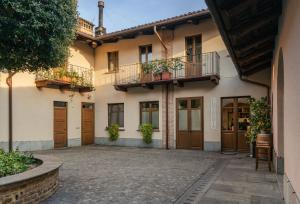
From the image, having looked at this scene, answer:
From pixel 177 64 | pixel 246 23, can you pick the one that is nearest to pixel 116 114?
pixel 177 64

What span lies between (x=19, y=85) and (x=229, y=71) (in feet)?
31.1

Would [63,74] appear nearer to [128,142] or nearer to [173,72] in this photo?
[128,142]

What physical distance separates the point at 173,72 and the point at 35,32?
31.4ft

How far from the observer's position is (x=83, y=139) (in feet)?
53.6

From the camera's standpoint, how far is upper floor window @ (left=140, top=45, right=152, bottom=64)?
50.9ft

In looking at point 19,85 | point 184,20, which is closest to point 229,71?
point 184,20

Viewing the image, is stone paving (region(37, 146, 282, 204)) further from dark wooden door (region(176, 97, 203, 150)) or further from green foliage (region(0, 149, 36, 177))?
dark wooden door (region(176, 97, 203, 150))

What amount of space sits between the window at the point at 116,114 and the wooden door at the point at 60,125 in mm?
2592

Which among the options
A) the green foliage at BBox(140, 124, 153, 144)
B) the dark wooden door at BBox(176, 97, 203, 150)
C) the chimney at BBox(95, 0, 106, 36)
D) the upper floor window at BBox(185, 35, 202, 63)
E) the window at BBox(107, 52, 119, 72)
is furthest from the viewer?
the chimney at BBox(95, 0, 106, 36)

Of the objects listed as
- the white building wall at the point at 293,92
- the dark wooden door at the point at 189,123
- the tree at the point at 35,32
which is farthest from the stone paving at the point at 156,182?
the dark wooden door at the point at 189,123

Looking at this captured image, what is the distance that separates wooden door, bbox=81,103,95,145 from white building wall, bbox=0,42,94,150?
46 centimetres

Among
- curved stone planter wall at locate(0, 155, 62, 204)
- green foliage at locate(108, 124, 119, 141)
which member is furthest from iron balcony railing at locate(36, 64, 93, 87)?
curved stone planter wall at locate(0, 155, 62, 204)

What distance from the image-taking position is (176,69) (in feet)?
45.9

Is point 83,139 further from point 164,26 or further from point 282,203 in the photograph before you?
point 282,203
